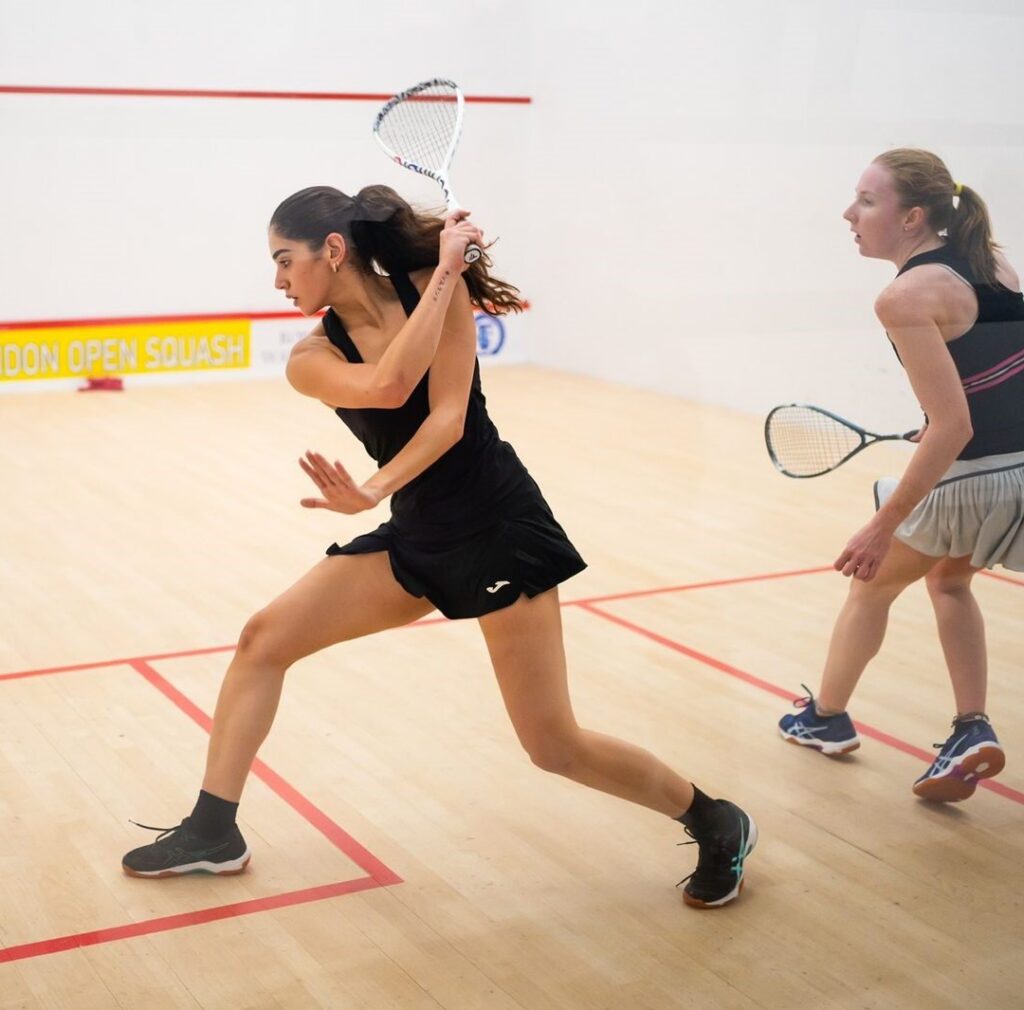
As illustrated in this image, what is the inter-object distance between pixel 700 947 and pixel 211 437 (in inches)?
89.7

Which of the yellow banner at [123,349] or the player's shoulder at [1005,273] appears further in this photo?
the yellow banner at [123,349]

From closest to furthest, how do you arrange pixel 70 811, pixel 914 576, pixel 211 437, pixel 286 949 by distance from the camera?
1. pixel 286 949
2. pixel 70 811
3. pixel 914 576
4. pixel 211 437

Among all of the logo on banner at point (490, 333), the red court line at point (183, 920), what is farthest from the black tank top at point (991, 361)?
the logo on banner at point (490, 333)

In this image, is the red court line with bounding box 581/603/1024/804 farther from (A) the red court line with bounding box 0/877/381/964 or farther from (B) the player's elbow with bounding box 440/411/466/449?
(B) the player's elbow with bounding box 440/411/466/449

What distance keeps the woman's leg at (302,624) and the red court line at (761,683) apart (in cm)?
97

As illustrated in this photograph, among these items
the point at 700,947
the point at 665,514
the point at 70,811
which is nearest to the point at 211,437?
the point at 665,514

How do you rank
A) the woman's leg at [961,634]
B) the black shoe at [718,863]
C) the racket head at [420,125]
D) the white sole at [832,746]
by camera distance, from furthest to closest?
the white sole at [832,746]
the woman's leg at [961,634]
the racket head at [420,125]
the black shoe at [718,863]

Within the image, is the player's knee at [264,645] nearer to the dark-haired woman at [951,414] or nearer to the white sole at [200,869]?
the white sole at [200,869]

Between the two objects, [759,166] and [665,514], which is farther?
[665,514]

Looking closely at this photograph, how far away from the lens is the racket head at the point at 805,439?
2.61m

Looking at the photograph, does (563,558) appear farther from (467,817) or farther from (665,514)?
(665,514)

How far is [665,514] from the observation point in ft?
13.2

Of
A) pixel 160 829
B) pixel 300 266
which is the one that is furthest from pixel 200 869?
pixel 300 266

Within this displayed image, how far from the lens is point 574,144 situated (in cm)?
368
